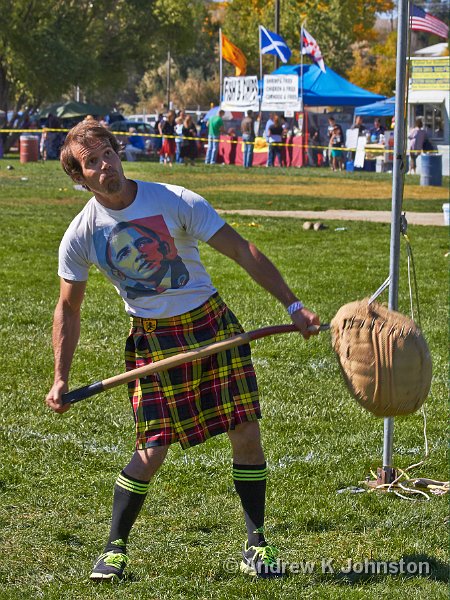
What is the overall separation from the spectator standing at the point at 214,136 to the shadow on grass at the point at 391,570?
2946 centimetres

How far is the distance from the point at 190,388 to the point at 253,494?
506mm

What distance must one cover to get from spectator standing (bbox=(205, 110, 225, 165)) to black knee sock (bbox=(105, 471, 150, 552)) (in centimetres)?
2945

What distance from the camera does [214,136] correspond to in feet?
111

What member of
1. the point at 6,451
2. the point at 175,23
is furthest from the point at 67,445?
the point at 175,23


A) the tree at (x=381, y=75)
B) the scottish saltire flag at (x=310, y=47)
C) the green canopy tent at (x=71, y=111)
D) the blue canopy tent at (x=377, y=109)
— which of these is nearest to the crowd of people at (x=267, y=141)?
the blue canopy tent at (x=377, y=109)

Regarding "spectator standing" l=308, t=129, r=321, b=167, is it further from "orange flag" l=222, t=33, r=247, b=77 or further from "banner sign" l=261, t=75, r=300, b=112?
"orange flag" l=222, t=33, r=247, b=77

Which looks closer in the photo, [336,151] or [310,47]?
[336,151]

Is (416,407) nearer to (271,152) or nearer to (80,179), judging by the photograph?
(80,179)

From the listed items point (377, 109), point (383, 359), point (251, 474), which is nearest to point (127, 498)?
point (251, 474)

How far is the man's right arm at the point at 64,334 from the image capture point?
13.5ft

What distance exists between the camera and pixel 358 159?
95.3 feet

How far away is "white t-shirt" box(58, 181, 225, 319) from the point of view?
3.98m

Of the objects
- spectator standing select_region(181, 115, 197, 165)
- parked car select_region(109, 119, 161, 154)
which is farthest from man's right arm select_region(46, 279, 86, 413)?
parked car select_region(109, 119, 161, 154)

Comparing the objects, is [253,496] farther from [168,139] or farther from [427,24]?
[168,139]
